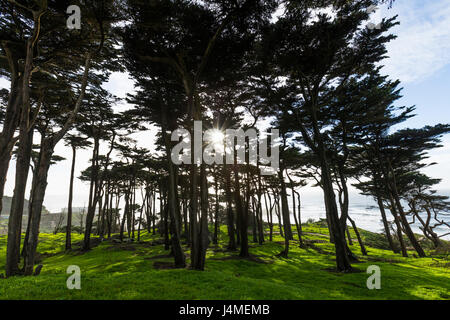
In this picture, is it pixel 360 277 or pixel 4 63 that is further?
pixel 4 63

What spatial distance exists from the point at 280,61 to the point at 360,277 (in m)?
11.1

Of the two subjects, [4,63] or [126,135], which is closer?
[4,63]

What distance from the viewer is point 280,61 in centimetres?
1048

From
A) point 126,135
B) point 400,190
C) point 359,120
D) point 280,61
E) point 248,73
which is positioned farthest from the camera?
point 400,190

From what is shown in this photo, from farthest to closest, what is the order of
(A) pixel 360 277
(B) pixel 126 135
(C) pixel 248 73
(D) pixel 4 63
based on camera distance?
(B) pixel 126 135
(C) pixel 248 73
(D) pixel 4 63
(A) pixel 360 277
